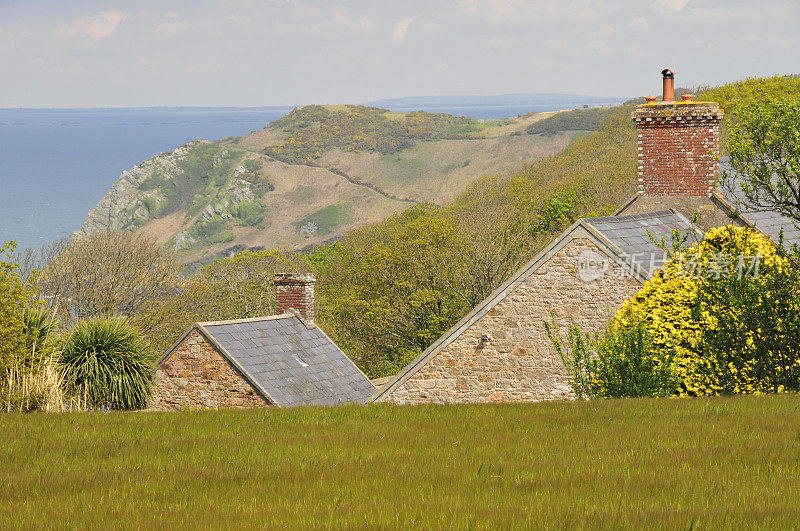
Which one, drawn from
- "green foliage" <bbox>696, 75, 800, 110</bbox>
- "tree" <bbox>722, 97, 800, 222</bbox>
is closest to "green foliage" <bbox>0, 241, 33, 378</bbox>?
"tree" <bbox>722, 97, 800, 222</bbox>

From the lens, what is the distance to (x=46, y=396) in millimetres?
17375

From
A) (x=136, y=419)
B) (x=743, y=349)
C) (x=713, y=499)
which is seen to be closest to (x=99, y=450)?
(x=136, y=419)

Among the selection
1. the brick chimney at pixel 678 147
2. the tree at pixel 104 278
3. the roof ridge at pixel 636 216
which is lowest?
the tree at pixel 104 278

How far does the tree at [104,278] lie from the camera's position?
1902 inches

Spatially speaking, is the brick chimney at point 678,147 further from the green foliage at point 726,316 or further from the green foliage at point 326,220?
the green foliage at point 326,220

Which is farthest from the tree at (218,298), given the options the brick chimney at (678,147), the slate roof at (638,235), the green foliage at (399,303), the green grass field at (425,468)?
the green grass field at (425,468)

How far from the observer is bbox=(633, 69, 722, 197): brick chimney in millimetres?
23062

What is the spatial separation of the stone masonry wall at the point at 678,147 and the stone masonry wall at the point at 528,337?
5383 millimetres

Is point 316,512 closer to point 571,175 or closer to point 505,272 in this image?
point 505,272

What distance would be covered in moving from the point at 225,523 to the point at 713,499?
4.18 metres

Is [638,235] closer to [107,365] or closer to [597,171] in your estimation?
[107,365]

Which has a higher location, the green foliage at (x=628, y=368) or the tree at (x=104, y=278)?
the green foliage at (x=628, y=368)

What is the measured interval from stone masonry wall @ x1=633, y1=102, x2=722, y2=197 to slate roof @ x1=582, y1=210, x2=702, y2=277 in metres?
1.56

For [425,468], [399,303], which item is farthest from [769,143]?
A: [399,303]
